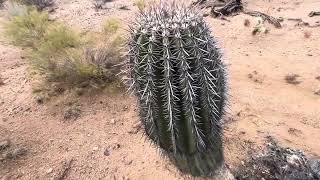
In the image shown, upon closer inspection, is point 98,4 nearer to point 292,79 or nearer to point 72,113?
point 72,113

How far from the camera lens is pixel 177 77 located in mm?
3268

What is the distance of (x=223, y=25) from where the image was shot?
307 inches

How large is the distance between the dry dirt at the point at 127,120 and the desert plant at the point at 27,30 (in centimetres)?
22

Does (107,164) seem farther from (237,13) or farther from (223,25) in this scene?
(237,13)

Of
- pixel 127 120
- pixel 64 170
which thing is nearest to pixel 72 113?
pixel 127 120

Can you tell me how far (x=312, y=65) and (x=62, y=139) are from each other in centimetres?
395

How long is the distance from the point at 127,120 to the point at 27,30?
2.77m

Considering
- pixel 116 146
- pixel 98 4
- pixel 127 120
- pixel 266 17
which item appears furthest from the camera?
pixel 98 4

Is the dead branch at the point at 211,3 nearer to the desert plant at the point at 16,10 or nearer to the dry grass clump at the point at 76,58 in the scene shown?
the dry grass clump at the point at 76,58

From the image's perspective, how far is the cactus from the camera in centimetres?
318

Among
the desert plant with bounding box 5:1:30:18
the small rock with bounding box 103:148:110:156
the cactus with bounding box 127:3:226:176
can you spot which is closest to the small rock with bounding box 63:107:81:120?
the small rock with bounding box 103:148:110:156

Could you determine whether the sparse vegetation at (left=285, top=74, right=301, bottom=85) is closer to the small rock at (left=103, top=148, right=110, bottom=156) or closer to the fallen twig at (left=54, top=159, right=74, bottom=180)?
the small rock at (left=103, top=148, right=110, bottom=156)

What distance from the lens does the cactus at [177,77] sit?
125 inches

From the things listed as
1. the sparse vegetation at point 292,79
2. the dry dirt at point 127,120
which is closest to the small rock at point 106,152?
the dry dirt at point 127,120
